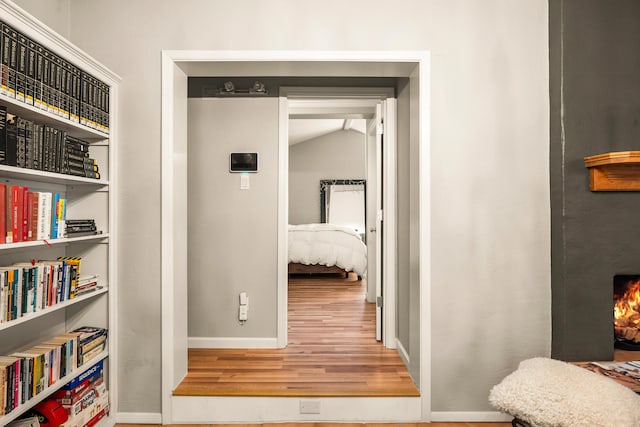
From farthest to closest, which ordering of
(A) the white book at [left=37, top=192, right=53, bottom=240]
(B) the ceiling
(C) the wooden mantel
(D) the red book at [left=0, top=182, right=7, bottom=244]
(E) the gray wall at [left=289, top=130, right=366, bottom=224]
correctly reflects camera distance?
(E) the gray wall at [left=289, top=130, right=366, bottom=224] → (B) the ceiling → (C) the wooden mantel → (A) the white book at [left=37, top=192, right=53, bottom=240] → (D) the red book at [left=0, top=182, right=7, bottom=244]

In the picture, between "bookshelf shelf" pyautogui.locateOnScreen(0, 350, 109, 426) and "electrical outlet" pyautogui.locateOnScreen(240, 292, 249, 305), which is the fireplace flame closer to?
"electrical outlet" pyautogui.locateOnScreen(240, 292, 249, 305)

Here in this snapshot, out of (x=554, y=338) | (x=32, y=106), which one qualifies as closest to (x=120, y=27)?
(x=32, y=106)

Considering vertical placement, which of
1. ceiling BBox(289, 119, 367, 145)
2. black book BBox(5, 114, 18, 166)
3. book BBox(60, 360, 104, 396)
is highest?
ceiling BBox(289, 119, 367, 145)

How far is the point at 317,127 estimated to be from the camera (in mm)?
8914

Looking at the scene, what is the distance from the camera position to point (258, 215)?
3205 millimetres

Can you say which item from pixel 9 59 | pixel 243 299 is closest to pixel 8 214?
pixel 9 59

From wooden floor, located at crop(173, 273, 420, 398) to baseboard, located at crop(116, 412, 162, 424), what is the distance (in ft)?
0.58

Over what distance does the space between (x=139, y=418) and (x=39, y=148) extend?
5.22 feet

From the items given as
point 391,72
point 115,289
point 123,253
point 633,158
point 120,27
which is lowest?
point 115,289

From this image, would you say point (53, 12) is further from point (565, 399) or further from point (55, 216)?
point (565, 399)

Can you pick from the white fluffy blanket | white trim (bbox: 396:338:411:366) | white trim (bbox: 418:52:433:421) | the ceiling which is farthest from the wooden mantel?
the ceiling

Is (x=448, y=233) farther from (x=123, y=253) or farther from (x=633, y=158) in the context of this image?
(x=123, y=253)

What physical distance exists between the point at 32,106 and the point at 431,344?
2.29m

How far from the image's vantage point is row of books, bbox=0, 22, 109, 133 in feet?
5.12
